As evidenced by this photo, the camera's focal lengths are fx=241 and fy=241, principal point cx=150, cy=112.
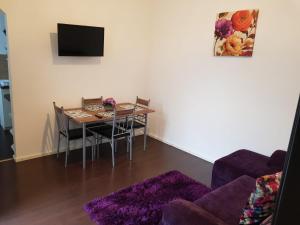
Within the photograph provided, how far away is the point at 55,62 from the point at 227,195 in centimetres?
291

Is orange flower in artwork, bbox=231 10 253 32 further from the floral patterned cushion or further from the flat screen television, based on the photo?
the floral patterned cushion

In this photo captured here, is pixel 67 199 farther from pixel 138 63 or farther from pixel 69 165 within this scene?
pixel 138 63

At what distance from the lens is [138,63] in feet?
14.9

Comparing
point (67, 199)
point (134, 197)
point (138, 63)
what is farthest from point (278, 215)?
point (138, 63)

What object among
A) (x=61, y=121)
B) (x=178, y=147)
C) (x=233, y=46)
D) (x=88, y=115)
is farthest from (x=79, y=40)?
(x=178, y=147)

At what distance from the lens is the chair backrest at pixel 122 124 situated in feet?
11.3

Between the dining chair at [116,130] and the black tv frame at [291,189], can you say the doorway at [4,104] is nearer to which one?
the dining chair at [116,130]

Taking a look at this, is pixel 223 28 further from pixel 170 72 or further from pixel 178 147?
pixel 178 147

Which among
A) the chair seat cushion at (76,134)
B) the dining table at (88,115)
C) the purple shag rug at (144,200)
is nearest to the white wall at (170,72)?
the dining table at (88,115)

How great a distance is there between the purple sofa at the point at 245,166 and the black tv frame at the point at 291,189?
2163 millimetres

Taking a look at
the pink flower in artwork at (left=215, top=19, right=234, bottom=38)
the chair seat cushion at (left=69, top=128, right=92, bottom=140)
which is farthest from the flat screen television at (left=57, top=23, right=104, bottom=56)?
the pink flower in artwork at (left=215, top=19, right=234, bottom=38)

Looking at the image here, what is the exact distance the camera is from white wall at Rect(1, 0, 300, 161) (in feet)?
9.74

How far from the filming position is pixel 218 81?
11.7 feet

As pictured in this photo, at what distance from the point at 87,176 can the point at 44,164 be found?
732 mm
